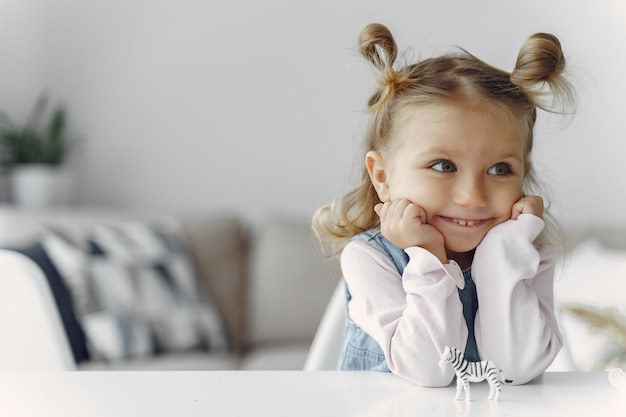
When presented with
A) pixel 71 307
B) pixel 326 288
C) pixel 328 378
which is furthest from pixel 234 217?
pixel 328 378

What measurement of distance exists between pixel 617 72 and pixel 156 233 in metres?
1.54

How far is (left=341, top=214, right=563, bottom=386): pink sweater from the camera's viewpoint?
28.9 inches

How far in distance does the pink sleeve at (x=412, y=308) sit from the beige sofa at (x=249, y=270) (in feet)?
5.63

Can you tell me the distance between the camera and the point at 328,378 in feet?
2.26

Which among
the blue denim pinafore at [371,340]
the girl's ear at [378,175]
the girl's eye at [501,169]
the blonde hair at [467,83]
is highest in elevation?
the blonde hair at [467,83]

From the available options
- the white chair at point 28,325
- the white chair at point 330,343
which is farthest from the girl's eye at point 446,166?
the white chair at point 28,325

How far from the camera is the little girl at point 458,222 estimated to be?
74 cm

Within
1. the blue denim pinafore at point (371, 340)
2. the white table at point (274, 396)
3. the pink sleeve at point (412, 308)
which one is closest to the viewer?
the white table at point (274, 396)

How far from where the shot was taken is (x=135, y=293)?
93.9 inches

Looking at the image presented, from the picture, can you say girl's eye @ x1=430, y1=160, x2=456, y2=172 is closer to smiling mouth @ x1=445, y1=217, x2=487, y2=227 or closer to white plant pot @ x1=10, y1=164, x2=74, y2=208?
smiling mouth @ x1=445, y1=217, x2=487, y2=227

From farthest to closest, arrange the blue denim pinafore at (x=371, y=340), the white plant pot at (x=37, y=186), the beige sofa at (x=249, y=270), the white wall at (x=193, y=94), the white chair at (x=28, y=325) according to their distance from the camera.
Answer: the white wall at (x=193, y=94) → the white plant pot at (x=37, y=186) → the beige sofa at (x=249, y=270) → the white chair at (x=28, y=325) → the blue denim pinafore at (x=371, y=340)

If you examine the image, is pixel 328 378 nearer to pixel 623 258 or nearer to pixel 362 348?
pixel 362 348

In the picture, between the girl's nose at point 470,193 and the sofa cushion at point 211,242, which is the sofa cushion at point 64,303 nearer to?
the sofa cushion at point 211,242

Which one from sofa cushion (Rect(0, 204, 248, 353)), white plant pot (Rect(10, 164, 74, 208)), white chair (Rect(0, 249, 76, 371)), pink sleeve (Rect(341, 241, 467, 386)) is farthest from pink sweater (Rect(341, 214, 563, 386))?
white plant pot (Rect(10, 164, 74, 208))
